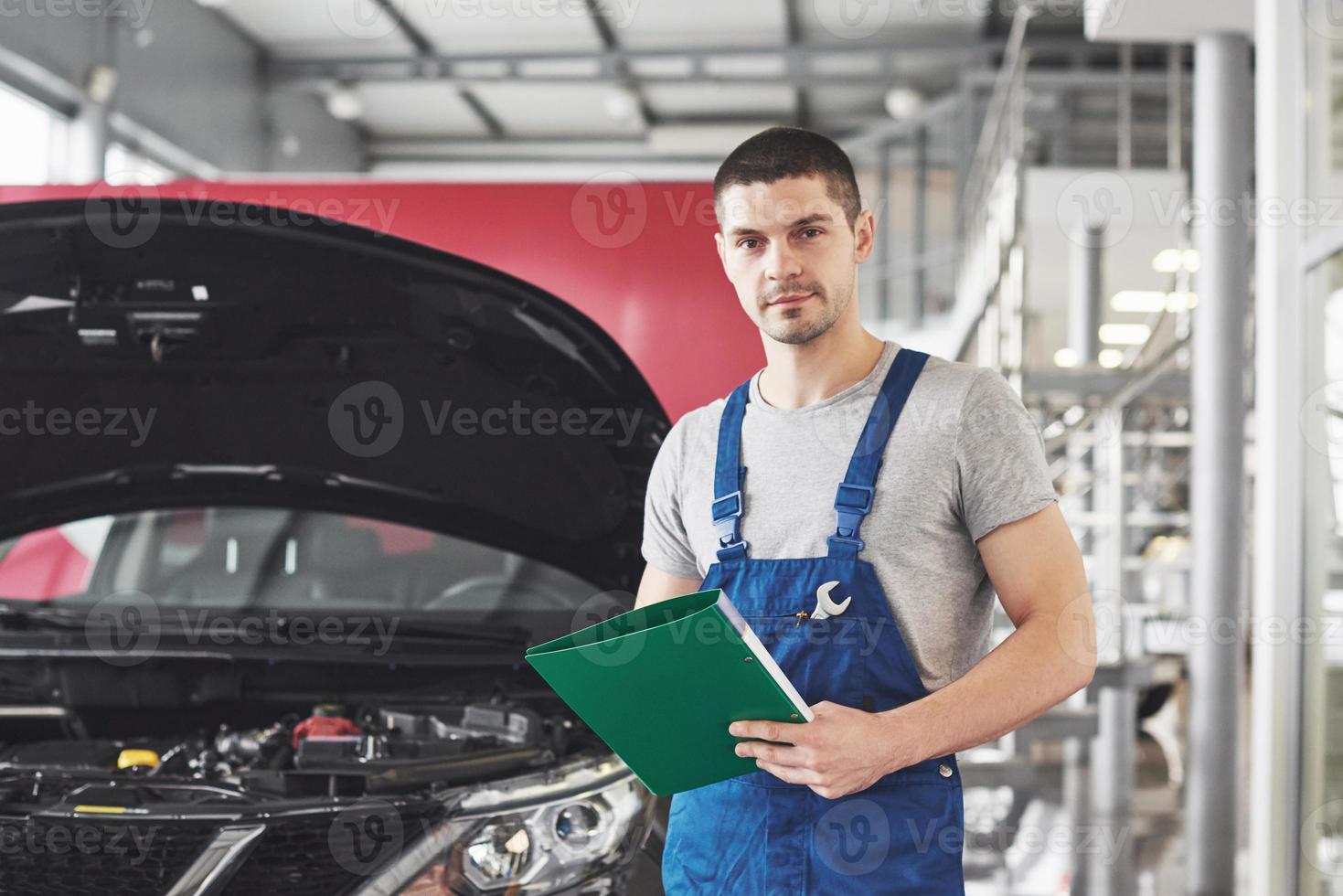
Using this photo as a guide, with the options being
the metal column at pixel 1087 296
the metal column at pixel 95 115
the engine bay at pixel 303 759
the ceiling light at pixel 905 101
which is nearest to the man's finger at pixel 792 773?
the engine bay at pixel 303 759

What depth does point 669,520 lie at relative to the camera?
168 centimetres

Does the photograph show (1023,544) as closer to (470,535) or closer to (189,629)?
(470,535)

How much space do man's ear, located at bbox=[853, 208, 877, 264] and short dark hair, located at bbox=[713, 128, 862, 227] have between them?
0.05 ft

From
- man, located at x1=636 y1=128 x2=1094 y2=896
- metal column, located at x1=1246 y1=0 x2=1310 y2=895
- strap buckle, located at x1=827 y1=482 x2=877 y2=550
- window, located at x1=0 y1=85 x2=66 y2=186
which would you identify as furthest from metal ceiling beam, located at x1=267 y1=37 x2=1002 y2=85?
strap buckle, located at x1=827 y1=482 x2=877 y2=550

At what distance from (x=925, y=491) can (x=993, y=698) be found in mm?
251

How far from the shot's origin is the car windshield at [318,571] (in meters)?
2.31

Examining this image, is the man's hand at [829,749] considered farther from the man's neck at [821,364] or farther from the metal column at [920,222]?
the metal column at [920,222]

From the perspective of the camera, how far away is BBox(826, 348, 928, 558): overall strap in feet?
4.68

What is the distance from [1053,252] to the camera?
33.6 ft

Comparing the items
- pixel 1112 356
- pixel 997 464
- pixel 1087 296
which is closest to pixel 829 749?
pixel 997 464

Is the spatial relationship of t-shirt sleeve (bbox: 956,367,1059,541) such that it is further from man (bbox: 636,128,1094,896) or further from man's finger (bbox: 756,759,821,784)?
man's finger (bbox: 756,759,821,784)

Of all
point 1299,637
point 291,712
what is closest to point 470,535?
point 291,712

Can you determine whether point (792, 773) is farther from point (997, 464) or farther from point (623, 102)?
point (623, 102)

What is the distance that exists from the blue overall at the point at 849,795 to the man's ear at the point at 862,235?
0.19 meters
